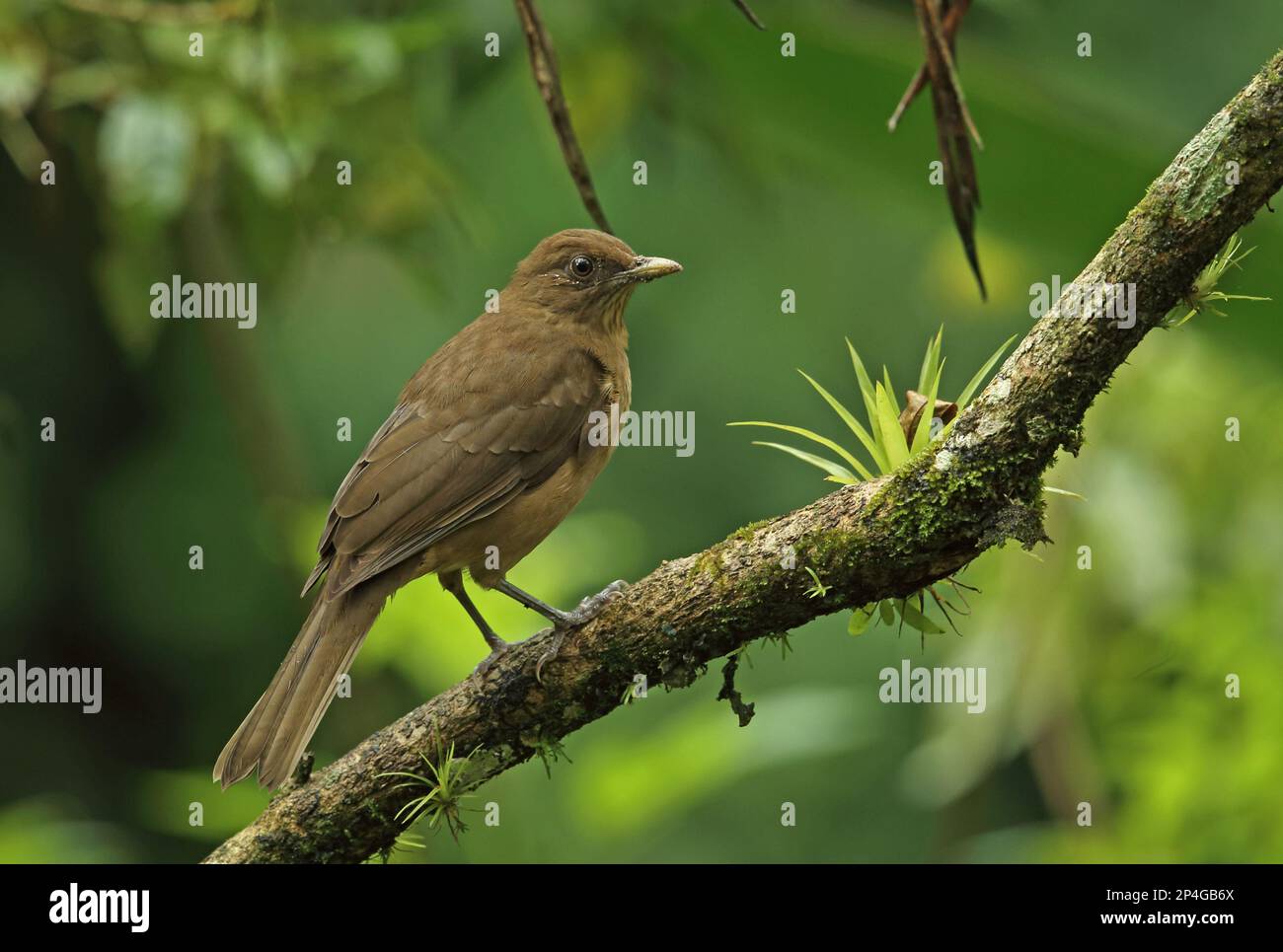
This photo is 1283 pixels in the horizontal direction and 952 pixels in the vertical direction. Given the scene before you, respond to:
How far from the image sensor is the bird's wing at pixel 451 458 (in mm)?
4086

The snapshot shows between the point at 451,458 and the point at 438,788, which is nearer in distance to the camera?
the point at 438,788

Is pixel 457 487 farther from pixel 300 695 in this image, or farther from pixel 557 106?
pixel 557 106

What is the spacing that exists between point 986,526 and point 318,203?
2799 mm

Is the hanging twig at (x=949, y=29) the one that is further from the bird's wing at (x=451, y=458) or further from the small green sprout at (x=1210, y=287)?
the bird's wing at (x=451, y=458)

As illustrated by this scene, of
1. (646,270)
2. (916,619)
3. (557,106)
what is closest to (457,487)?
(646,270)

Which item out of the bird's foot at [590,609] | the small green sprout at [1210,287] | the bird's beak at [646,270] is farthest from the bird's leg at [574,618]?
the bird's beak at [646,270]

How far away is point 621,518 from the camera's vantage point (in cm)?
592

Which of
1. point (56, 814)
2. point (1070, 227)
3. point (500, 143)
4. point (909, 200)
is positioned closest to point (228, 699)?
point (56, 814)

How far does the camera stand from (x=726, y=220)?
8.78m

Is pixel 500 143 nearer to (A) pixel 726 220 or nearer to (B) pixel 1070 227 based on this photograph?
(A) pixel 726 220

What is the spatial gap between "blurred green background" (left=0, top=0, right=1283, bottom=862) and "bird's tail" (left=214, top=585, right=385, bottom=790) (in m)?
1.02

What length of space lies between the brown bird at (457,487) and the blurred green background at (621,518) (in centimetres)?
51

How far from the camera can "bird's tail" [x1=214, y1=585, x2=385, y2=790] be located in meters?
3.59

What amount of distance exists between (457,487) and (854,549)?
5.54 ft
